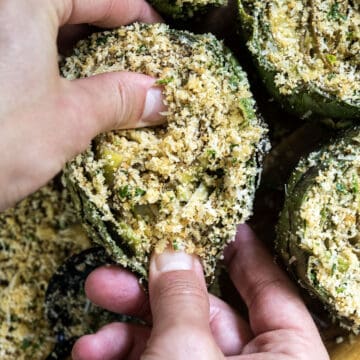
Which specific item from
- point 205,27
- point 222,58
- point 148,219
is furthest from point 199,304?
point 205,27

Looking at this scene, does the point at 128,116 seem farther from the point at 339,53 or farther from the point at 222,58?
the point at 339,53

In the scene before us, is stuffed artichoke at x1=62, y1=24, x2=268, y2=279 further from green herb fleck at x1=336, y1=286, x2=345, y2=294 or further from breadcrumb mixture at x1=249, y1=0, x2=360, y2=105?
green herb fleck at x1=336, y1=286, x2=345, y2=294

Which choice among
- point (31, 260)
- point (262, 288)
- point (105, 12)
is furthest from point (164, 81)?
point (31, 260)

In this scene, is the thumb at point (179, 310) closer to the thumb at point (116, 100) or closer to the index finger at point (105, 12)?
the thumb at point (116, 100)

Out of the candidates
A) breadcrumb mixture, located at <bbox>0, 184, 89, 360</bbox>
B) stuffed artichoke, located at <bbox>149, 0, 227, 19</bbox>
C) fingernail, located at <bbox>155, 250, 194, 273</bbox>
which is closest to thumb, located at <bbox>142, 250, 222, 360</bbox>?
fingernail, located at <bbox>155, 250, 194, 273</bbox>

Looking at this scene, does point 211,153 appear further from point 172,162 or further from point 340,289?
point 340,289

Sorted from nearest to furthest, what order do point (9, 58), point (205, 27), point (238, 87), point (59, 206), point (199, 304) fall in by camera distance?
point (9, 58), point (199, 304), point (238, 87), point (205, 27), point (59, 206)

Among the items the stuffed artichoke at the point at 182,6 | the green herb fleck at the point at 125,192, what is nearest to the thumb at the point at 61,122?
the green herb fleck at the point at 125,192
